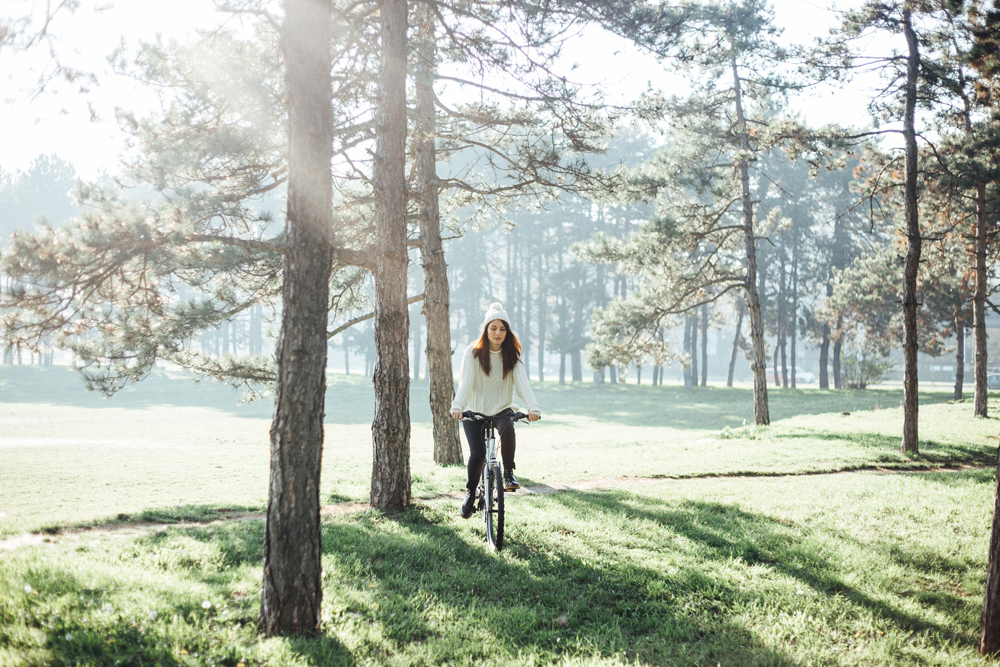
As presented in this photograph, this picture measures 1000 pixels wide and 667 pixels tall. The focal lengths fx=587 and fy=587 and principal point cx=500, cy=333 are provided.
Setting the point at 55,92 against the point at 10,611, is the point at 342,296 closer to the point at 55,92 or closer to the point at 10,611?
the point at 55,92

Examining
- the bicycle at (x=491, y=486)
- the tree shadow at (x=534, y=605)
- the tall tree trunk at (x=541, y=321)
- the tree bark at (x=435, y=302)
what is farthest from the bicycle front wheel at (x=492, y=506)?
the tall tree trunk at (x=541, y=321)

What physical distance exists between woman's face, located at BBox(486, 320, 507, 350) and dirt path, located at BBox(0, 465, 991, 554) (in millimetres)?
2822

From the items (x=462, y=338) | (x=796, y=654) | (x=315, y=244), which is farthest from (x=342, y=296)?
(x=462, y=338)

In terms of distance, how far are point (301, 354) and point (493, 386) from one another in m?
2.54

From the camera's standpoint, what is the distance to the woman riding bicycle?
5762 millimetres

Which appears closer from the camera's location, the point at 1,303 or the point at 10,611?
the point at 10,611

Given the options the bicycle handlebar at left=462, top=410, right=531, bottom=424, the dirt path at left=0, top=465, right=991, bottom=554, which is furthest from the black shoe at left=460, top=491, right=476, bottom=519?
the dirt path at left=0, top=465, right=991, bottom=554

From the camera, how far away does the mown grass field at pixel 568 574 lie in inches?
135

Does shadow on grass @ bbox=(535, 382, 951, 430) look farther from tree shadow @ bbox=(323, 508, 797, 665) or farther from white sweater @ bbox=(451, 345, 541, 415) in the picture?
tree shadow @ bbox=(323, 508, 797, 665)

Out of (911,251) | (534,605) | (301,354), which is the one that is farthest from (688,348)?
(301,354)

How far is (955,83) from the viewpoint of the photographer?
451 inches

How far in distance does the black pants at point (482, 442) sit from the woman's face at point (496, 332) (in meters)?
0.69

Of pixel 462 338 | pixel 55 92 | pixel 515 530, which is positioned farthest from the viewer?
pixel 462 338

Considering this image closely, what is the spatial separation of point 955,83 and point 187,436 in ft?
82.8
